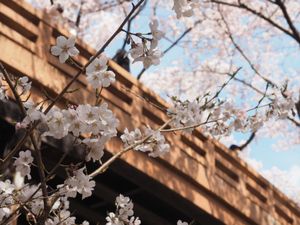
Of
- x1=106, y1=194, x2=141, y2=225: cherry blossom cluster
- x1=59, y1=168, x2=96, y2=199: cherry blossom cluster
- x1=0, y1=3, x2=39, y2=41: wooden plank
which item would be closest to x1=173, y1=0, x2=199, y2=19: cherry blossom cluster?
x1=59, y1=168, x2=96, y2=199: cherry blossom cluster

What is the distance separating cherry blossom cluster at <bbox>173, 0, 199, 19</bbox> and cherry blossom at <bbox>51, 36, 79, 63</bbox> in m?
0.42

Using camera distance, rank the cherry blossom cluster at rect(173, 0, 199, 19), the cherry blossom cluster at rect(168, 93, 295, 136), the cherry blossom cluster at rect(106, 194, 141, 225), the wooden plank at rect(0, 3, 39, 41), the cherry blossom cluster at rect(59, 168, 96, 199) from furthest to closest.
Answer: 1. the wooden plank at rect(0, 3, 39, 41)
2. the cherry blossom cluster at rect(168, 93, 295, 136)
3. the cherry blossom cluster at rect(106, 194, 141, 225)
4. the cherry blossom cluster at rect(59, 168, 96, 199)
5. the cherry blossom cluster at rect(173, 0, 199, 19)

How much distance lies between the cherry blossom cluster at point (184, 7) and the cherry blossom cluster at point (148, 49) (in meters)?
0.10

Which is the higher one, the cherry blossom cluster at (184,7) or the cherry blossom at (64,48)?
the cherry blossom cluster at (184,7)

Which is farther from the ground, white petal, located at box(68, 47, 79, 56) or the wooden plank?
the wooden plank

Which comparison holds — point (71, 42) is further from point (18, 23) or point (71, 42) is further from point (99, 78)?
point (18, 23)

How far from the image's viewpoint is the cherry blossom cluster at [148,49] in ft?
6.28

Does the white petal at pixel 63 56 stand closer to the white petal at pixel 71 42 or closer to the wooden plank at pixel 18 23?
the white petal at pixel 71 42

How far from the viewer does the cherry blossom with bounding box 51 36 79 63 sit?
196 cm

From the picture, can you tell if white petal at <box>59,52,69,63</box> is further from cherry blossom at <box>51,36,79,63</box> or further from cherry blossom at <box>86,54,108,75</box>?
cherry blossom at <box>86,54,108,75</box>

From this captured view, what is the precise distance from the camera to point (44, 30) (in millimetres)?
4574

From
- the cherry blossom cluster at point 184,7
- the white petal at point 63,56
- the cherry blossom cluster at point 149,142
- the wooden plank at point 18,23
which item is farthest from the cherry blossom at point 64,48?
the wooden plank at point 18,23

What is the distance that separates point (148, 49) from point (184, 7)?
209 millimetres

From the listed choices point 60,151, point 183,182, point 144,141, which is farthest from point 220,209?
point 144,141
